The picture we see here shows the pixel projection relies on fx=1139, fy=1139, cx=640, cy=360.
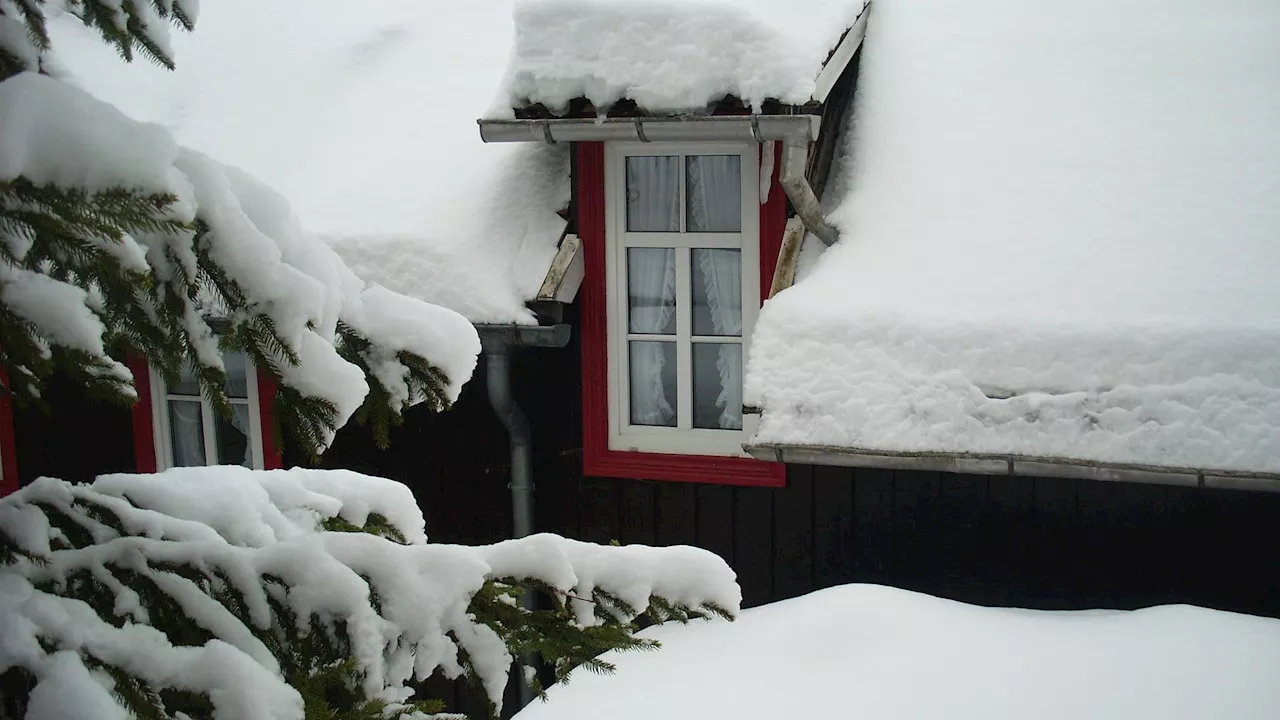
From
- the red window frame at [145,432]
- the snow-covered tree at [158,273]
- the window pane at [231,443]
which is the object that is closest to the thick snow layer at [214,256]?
the snow-covered tree at [158,273]

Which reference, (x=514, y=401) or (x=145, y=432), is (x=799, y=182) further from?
(x=145, y=432)

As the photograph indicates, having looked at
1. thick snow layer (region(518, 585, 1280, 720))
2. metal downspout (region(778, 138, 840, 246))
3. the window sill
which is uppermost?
metal downspout (region(778, 138, 840, 246))

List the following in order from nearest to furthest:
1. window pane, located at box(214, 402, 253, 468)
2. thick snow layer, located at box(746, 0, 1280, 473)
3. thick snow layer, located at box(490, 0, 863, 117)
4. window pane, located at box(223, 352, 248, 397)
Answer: thick snow layer, located at box(746, 0, 1280, 473), thick snow layer, located at box(490, 0, 863, 117), window pane, located at box(223, 352, 248, 397), window pane, located at box(214, 402, 253, 468)

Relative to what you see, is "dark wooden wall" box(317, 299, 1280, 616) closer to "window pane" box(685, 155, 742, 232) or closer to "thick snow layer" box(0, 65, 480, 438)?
"window pane" box(685, 155, 742, 232)

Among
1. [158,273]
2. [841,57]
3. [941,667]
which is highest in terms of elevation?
[841,57]

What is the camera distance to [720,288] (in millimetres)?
4621

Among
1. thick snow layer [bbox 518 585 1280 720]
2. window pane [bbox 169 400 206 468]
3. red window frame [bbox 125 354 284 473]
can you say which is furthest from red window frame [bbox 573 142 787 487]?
window pane [bbox 169 400 206 468]

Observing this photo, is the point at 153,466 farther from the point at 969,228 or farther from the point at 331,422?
the point at 331,422

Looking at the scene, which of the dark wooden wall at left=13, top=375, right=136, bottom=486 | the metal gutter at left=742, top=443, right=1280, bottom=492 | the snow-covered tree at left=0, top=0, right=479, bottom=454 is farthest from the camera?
the dark wooden wall at left=13, top=375, right=136, bottom=486

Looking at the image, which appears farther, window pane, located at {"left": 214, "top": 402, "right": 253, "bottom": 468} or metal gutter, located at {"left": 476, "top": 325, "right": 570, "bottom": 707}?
window pane, located at {"left": 214, "top": 402, "right": 253, "bottom": 468}

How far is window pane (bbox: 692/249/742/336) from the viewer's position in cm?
461

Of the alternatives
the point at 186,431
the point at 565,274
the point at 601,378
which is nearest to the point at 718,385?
the point at 601,378

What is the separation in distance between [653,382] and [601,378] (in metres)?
0.22

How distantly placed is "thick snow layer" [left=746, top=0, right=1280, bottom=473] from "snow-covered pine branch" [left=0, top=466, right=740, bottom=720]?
79.4 inches
